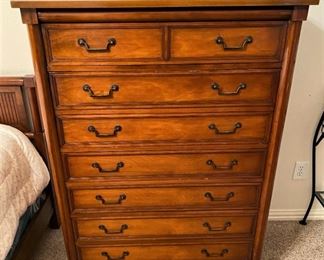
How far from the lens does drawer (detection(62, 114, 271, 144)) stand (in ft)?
3.43

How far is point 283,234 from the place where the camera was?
1.72 meters

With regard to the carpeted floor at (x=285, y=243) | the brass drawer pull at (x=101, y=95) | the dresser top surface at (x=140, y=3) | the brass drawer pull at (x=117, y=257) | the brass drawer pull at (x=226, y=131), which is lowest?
the carpeted floor at (x=285, y=243)

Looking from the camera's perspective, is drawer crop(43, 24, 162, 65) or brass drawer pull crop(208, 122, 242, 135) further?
brass drawer pull crop(208, 122, 242, 135)

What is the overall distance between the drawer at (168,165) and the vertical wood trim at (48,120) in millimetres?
50

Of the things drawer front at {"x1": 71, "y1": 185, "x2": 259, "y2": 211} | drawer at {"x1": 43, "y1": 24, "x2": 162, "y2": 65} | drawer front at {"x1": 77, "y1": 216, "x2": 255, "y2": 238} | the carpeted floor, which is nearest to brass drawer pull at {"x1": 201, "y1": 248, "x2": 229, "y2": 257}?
drawer front at {"x1": 77, "y1": 216, "x2": 255, "y2": 238}

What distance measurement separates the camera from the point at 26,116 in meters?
1.44

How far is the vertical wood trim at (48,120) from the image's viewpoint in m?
0.90

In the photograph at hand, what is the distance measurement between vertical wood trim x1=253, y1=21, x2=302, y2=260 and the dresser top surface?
0.34 feet

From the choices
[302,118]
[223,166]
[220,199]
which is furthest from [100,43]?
[302,118]

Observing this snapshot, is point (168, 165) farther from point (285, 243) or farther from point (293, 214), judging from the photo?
point (293, 214)

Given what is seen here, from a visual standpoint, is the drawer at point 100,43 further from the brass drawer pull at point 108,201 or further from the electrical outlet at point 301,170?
the electrical outlet at point 301,170

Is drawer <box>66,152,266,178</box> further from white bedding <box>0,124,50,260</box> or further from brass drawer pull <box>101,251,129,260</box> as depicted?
brass drawer pull <box>101,251,129,260</box>

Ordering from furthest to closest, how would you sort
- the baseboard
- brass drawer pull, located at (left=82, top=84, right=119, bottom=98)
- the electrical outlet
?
the baseboard
the electrical outlet
brass drawer pull, located at (left=82, top=84, right=119, bottom=98)

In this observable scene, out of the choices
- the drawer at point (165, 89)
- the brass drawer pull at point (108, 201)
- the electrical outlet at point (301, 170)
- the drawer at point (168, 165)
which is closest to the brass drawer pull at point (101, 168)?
the drawer at point (168, 165)
